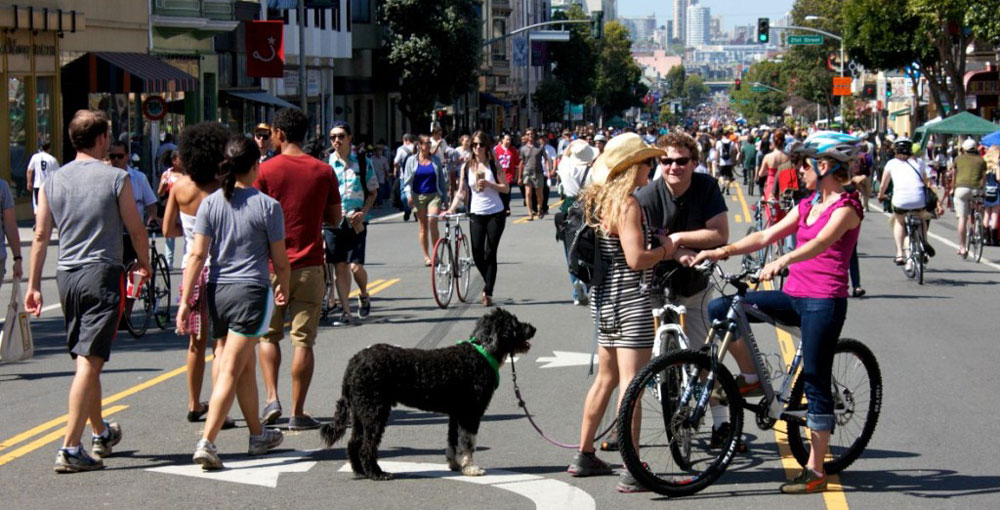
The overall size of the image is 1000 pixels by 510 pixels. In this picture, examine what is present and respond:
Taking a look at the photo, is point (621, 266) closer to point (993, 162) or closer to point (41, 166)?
point (993, 162)

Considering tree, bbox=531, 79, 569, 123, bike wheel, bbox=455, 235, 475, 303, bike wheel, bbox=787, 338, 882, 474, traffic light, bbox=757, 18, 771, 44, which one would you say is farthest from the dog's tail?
tree, bbox=531, 79, 569, 123

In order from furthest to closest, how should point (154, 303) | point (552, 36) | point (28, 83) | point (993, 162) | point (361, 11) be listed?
1. point (552, 36)
2. point (361, 11)
3. point (28, 83)
4. point (993, 162)
5. point (154, 303)

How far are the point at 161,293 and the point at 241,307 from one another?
647cm

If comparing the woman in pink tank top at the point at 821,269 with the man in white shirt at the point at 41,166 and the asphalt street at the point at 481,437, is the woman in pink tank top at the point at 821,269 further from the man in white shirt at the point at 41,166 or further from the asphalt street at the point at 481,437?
the man in white shirt at the point at 41,166

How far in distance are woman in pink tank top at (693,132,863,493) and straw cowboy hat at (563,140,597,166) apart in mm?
10590

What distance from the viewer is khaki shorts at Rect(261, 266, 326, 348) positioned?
865 centimetres

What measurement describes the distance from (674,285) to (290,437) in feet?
8.27

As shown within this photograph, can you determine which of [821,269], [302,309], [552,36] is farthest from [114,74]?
[552,36]

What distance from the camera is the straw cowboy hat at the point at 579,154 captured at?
17.8 metres

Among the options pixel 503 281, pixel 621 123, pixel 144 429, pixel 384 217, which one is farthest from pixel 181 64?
pixel 621 123

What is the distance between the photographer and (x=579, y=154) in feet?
58.6

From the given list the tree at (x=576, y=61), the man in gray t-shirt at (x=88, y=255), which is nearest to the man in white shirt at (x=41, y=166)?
the man in gray t-shirt at (x=88, y=255)

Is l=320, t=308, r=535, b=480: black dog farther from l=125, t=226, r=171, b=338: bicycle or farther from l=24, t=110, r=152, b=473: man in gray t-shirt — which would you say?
l=125, t=226, r=171, b=338: bicycle

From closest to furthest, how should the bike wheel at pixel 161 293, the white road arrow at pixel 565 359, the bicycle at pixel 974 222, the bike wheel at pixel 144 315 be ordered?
the white road arrow at pixel 565 359, the bike wheel at pixel 144 315, the bike wheel at pixel 161 293, the bicycle at pixel 974 222
